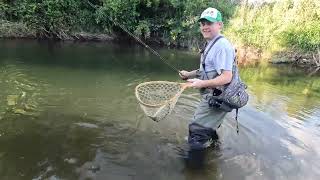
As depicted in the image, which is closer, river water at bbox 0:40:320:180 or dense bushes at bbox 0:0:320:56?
river water at bbox 0:40:320:180

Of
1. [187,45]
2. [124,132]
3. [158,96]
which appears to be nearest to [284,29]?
[187,45]

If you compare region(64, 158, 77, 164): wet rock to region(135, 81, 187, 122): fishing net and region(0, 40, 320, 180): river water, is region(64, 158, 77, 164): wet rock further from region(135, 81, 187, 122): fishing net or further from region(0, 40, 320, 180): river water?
region(135, 81, 187, 122): fishing net

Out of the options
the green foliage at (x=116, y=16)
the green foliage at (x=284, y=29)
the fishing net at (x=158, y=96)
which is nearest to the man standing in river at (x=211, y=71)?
the fishing net at (x=158, y=96)

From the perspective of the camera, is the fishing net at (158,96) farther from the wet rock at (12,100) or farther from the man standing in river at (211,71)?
the wet rock at (12,100)

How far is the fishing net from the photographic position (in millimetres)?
5934

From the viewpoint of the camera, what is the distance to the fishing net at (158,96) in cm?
593

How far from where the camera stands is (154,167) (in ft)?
20.1

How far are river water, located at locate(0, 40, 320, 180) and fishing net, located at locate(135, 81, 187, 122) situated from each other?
2.70 feet

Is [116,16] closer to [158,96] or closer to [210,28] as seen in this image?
[158,96]

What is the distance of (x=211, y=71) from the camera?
18.5ft

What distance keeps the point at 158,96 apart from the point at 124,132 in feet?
3.99

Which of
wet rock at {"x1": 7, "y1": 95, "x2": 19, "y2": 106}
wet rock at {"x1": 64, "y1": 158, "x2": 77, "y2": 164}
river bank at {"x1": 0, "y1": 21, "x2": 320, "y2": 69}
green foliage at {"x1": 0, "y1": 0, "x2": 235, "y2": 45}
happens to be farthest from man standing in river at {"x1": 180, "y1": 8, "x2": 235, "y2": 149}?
green foliage at {"x1": 0, "y1": 0, "x2": 235, "y2": 45}

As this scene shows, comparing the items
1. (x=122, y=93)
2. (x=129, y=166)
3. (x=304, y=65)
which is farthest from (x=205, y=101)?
(x=304, y=65)

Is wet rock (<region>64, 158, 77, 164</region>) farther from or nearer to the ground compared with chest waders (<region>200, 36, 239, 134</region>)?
nearer to the ground
